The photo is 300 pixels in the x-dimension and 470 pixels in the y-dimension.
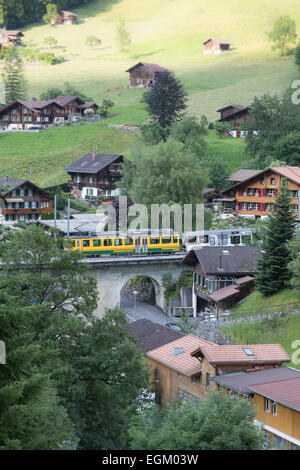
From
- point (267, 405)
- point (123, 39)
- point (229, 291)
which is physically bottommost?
point (267, 405)

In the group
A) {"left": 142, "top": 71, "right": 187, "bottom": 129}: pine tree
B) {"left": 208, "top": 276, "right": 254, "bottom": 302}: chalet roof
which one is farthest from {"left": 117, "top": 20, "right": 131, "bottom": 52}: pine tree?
{"left": 208, "top": 276, "right": 254, "bottom": 302}: chalet roof

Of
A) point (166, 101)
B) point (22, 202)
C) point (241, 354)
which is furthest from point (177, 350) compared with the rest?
point (166, 101)

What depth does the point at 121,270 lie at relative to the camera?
198ft

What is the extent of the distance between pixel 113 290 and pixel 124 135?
189 feet

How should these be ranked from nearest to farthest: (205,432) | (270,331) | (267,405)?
1. (205,432)
2. (267,405)
3. (270,331)

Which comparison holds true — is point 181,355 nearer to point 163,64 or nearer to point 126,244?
point 126,244

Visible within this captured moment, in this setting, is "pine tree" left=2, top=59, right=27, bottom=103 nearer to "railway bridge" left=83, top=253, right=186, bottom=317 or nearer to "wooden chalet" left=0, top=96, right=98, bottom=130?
"wooden chalet" left=0, top=96, right=98, bottom=130

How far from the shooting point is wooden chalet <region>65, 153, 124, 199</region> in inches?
3674

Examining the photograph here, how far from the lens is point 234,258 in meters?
57.5

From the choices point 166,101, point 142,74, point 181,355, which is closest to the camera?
point 181,355

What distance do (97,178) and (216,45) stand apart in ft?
280

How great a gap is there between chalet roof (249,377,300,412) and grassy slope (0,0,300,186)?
221ft

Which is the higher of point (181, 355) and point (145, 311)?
point (181, 355)
